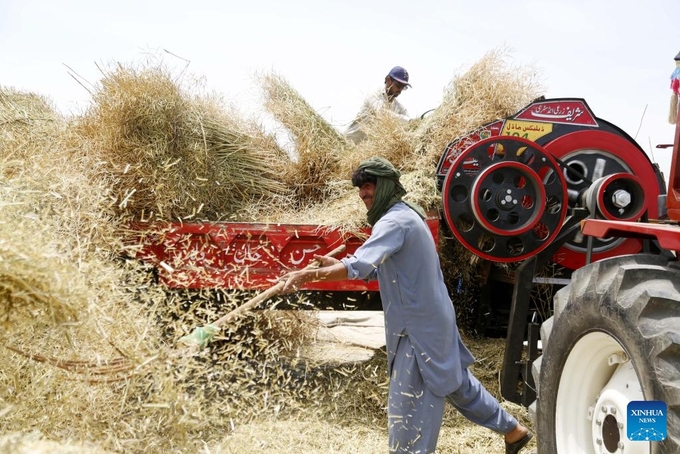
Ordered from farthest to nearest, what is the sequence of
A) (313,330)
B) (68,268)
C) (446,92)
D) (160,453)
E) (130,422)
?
1. (313,330)
2. (446,92)
3. (130,422)
4. (160,453)
5. (68,268)

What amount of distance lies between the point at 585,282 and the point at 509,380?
1567mm

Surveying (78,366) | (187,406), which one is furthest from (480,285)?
(78,366)

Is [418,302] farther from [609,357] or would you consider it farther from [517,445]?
[517,445]

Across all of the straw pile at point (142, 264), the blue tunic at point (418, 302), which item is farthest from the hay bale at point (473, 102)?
the blue tunic at point (418, 302)

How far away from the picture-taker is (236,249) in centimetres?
428

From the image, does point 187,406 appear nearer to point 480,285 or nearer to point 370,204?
point 370,204

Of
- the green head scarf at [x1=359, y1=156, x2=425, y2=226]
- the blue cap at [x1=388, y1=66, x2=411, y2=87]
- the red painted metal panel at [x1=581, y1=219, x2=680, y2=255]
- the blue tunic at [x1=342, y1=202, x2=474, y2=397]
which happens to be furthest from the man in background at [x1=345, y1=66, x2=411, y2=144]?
the red painted metal panel at [x1=581, y1=219, x2=680, y2=255]

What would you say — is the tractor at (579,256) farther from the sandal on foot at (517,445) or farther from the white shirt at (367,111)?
the white shirt at (367,111)

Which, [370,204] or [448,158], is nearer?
[370,204]

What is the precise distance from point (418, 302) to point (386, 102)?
108 inches

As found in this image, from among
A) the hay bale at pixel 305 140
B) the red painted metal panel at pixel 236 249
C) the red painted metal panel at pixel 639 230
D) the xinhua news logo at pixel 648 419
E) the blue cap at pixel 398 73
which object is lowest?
the xinhua news logo at pixel 648 419

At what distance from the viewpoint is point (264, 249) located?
4258mm

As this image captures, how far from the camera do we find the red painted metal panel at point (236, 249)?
13.9 ft

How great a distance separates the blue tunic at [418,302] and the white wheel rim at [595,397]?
54 centimetres
